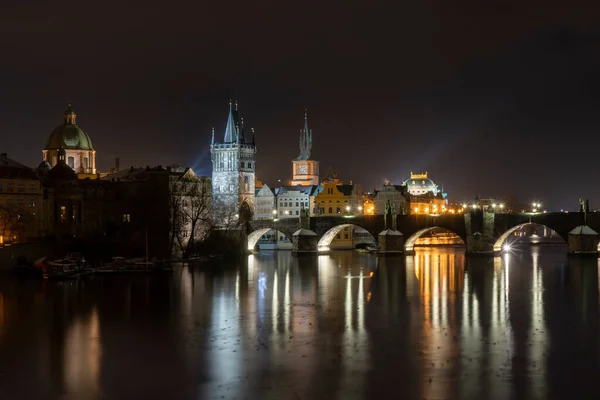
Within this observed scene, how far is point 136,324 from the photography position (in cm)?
4056

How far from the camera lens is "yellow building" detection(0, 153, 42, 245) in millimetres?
68438

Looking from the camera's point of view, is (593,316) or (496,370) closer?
(496,370)

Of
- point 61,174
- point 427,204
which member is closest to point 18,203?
point 61,174

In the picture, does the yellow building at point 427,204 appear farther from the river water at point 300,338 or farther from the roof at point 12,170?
the river water at point 300,338

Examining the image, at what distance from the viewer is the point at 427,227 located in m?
88.6

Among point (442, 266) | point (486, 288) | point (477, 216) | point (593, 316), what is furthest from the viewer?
point (477, 216)

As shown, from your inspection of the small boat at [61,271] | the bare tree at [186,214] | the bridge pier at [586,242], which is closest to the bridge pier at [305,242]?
the bare tree at [186,214]

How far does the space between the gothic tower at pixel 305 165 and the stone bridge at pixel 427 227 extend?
221ft

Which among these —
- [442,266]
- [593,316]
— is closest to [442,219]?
[442,266]

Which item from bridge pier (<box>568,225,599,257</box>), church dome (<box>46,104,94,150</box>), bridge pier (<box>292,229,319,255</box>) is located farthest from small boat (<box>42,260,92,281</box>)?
church dome (<box>46,104,94,150</box>)

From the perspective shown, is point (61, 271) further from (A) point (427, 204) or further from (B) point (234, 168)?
(A) point (427, 204)

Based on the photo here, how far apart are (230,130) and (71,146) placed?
3052 cm

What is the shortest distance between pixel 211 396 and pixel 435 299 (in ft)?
83.2

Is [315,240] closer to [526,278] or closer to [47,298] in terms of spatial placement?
[526,278]
